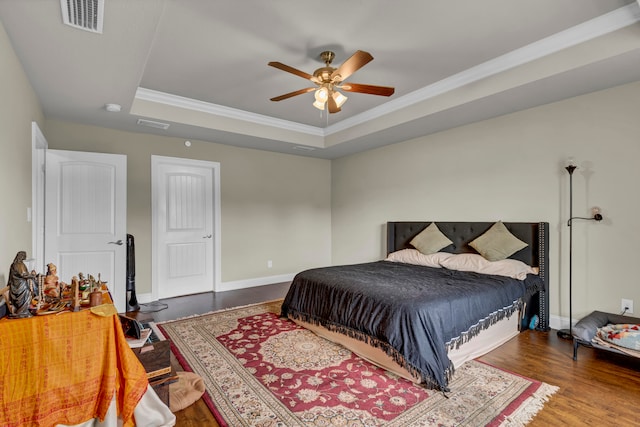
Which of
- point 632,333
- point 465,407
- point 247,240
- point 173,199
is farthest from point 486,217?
point 173,199

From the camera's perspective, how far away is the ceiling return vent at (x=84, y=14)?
5.99 feet

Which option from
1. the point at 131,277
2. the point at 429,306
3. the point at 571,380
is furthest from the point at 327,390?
the point at 131,277

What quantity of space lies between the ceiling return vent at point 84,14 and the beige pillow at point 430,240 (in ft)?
13.2

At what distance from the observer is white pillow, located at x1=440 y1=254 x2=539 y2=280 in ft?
11.1

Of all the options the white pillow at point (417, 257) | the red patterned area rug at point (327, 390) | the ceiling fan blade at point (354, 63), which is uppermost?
the ceiling fan blade at point (354, 63)

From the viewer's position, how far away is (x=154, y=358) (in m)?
1.85

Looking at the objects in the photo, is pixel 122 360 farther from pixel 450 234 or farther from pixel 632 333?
pixel 450 234

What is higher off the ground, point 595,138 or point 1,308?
point 595,138

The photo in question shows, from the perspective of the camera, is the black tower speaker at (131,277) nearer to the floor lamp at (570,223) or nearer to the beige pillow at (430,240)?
the beige pillow at (430,240)

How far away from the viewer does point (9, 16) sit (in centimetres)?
192

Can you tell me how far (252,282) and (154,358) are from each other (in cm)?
364

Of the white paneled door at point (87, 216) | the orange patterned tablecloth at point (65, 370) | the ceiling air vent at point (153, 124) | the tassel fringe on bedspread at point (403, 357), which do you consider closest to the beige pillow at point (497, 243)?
the tassel fringe on bedspread at point (403, 357)

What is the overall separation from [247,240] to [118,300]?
6.81 feet

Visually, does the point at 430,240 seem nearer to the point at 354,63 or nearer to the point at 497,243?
the point at 497,243
